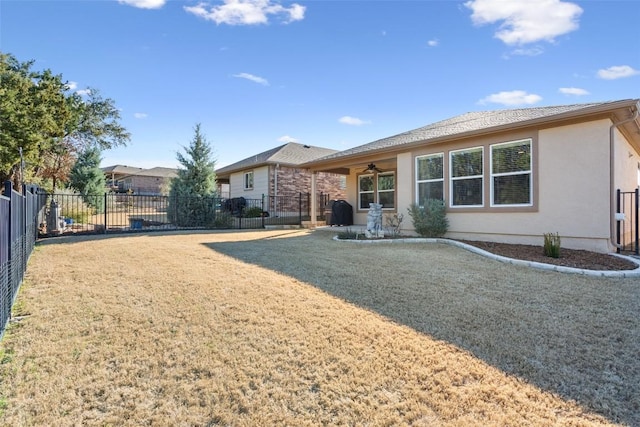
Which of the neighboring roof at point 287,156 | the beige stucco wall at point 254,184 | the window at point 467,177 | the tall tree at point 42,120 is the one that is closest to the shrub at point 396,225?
the window at point 467,177

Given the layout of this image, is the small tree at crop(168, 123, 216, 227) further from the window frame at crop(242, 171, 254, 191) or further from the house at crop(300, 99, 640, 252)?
the house at crop(300, 99, 640, 252)

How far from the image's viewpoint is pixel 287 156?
19.7m

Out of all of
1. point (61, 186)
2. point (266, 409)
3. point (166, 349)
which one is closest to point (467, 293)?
point (266, 409)

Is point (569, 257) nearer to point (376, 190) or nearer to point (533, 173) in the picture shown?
point (533, 173)

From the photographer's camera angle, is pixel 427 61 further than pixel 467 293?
Yes

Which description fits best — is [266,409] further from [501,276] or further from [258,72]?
[258,72]

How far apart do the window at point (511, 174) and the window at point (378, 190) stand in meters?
4.98

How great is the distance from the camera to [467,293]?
14.9 ft

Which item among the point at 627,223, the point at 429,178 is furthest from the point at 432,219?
the point at 627,223

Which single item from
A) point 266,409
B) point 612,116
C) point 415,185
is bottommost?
point 266,409

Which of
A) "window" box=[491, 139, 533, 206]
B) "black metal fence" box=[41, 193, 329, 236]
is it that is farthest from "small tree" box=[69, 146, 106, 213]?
"window" box=[491, 139, 533, 206]

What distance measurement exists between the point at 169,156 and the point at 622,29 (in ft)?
53.5

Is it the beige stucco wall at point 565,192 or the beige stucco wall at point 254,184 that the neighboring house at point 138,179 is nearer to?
the beige stucco wall at point 254,184

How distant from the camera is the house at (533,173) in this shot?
7332 mm
